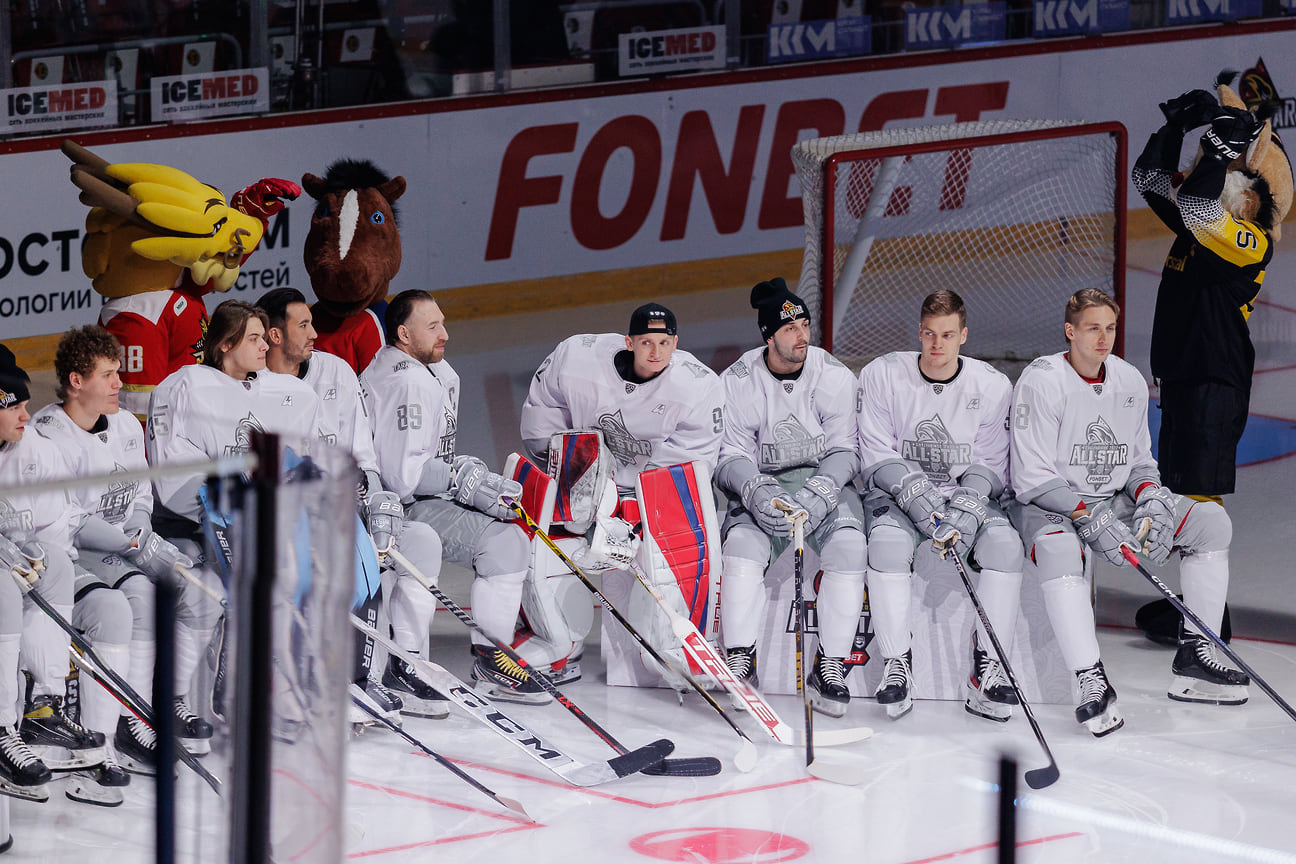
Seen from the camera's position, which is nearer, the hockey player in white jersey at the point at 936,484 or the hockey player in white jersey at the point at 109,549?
the hockey player in white jersey at the point at 109,549

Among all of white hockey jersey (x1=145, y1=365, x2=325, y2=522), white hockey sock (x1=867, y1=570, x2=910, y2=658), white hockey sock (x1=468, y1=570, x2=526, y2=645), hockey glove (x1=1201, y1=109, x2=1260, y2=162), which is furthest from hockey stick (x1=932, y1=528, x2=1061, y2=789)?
white hockey jersey (x1=145, y1=365, x2=325, y2=522)

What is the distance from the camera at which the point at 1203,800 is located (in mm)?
3898

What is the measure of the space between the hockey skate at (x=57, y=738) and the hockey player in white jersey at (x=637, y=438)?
1505mm

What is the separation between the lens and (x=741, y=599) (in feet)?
15.1

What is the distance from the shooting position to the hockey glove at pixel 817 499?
15.2 feet

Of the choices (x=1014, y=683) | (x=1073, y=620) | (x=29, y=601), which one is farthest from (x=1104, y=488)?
(x=29, y=601)

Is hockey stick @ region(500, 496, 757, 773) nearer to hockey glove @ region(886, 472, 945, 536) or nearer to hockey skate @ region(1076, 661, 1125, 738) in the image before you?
hockey glove @ region(886, 472, 945, 536)

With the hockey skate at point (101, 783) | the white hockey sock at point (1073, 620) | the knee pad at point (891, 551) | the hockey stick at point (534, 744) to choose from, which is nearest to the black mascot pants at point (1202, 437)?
the white hockey sock at point (1073, 620)

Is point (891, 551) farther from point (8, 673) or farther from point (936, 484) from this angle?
point (8, 673)

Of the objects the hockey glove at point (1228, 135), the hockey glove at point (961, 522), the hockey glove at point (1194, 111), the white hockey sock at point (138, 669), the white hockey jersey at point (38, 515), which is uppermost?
the hockey glove at point (1194, 111)

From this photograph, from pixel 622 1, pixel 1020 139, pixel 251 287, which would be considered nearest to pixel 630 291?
pixel 622 1

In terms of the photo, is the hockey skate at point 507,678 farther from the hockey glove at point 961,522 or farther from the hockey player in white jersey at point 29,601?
the hockey player in white jersey at point 29,601

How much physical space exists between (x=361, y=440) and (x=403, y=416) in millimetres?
145

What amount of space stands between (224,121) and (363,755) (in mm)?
5264
